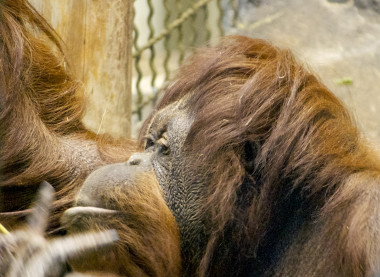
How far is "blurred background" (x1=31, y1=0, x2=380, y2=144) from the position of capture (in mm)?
2672

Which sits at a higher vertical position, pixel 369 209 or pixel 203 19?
pixel 203 19

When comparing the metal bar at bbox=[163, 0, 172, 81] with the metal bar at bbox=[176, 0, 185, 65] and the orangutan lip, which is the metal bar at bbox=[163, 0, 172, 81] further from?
the orangutan lip

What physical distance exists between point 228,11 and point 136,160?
9.02ft

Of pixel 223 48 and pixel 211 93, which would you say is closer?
pixel 211 93

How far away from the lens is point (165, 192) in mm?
1910

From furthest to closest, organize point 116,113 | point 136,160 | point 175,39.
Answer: point 175,39, point 116,113, point 136,160

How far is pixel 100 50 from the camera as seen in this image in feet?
8.99

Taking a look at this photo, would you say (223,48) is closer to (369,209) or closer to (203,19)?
(369,209)

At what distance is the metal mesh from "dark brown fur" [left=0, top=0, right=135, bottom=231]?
205 cm

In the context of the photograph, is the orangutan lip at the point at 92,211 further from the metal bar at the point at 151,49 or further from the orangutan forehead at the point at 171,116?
the metal bar at the point at 151,49

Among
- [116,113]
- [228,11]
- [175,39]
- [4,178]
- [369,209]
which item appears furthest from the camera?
[175,39]

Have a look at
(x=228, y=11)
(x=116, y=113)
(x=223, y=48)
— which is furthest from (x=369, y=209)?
(x=228, y=11)

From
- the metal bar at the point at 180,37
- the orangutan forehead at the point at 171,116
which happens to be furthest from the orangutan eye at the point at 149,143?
the metal bar at the point at 180,37

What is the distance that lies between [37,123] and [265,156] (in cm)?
88
